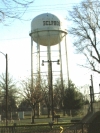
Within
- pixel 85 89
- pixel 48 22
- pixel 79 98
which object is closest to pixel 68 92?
pixel 79 98

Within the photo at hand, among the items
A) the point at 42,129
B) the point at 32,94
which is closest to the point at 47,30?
the point at 32,94

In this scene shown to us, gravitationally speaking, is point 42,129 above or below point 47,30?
below

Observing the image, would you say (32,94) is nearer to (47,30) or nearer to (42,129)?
(47,30)

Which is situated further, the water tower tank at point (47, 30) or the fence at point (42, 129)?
the water tower tank at point (47, 30)

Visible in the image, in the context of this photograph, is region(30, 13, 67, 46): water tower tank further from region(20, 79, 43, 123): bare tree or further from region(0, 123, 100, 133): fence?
region(0, 123, 100, 133): fence

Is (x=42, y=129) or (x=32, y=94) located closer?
(x=42, y=129)

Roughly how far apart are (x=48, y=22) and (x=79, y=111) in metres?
15.3

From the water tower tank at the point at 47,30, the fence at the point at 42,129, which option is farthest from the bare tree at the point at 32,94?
the fence at the point at 42,129

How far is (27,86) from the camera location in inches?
2096

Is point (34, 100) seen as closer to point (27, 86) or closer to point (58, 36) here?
point (27, 86)

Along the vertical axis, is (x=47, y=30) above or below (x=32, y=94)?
above

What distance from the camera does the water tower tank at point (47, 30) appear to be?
51750mm

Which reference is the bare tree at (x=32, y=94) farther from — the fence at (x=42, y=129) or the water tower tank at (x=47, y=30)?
the fence at (x=42, y=129)

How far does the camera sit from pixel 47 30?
51500 millimetres
